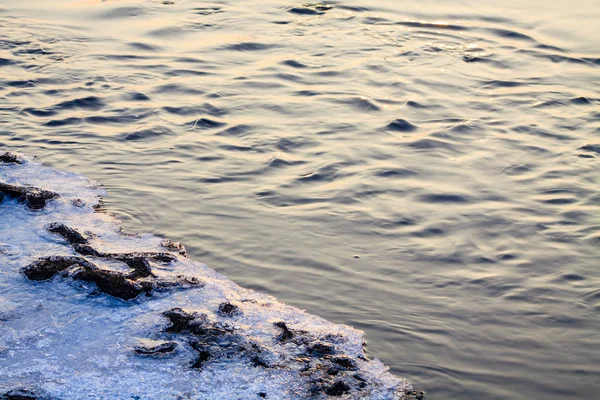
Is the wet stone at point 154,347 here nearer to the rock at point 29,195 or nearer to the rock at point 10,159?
the rock at point 29,195

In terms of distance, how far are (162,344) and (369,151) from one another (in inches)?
114

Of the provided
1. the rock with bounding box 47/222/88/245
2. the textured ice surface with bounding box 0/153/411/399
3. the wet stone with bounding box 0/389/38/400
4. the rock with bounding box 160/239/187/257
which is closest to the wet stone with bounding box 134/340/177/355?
the textured ice surface with bounding box 0/153/411/399

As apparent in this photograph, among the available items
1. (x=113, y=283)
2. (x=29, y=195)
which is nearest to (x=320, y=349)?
(x=113, y=283)

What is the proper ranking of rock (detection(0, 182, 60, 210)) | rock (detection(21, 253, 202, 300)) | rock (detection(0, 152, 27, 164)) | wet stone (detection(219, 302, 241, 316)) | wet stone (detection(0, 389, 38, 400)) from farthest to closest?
rock (detection(0, 152, 27, 164)) < rock (detection(0, 182, 60, 210)) < rock (detection(21, 253, 202, 300)) < wet stone (detection(219, 302, 241, 316)) < wet stone (detection(0, 389, 38, 400))

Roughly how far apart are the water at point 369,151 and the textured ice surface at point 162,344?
208 mm

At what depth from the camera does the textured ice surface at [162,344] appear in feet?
10.4

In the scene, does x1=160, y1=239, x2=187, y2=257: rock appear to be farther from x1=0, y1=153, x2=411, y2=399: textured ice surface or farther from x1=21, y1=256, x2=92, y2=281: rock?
x1=21, y1=256, x2=92, y2=281: rock

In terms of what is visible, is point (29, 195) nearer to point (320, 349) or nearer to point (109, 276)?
point (109, 276)

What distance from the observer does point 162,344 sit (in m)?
3.44

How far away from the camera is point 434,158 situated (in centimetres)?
573

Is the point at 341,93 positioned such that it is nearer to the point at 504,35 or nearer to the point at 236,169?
the point at 236,169

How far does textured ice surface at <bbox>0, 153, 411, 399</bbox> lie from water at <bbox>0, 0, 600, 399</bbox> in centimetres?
21

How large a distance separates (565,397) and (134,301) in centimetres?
218

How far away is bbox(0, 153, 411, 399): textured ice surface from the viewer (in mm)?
3166
